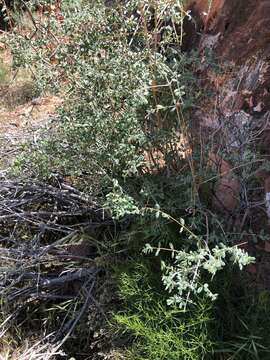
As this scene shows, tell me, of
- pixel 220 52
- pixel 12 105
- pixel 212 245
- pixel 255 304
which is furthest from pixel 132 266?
pixel 12 105

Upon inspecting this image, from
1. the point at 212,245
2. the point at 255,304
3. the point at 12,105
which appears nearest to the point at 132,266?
the point at 212,245

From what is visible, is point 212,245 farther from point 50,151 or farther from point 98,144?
point 50,151

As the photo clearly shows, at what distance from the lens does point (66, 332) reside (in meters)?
2.69

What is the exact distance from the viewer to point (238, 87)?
255 centimetres

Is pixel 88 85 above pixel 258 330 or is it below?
above

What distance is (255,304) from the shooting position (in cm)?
211

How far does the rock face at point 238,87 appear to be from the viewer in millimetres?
2361

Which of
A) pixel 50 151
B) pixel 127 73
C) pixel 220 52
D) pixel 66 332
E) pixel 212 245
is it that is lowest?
pixel 66 332

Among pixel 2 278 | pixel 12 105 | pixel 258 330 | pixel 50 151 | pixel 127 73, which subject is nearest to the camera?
pixel 258 330

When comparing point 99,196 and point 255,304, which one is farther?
point 99,196

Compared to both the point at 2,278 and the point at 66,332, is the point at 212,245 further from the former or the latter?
the point at 2,278

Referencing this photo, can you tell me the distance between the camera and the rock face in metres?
2.36

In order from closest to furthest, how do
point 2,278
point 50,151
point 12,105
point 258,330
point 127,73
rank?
point 258,330 < point 127,73 < point 50,151 < point 2,278 < point 12,105

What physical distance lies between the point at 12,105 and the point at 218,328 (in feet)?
10.2
